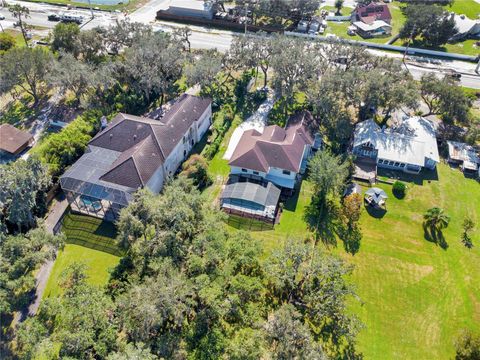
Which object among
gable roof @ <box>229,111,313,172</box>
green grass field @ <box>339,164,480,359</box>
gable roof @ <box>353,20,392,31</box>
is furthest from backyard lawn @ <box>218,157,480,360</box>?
gable roof @ <box>353,20,392,31</box>

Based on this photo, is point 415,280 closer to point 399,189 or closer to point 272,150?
point 399,189

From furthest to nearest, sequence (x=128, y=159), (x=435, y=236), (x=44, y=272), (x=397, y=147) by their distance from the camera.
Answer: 1. (x=397, y=147)
2. (x=128, y=159)
3. (x=435, y=236)
4. (x=44, y=272)

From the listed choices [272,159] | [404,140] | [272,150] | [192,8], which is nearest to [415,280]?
[272,159]

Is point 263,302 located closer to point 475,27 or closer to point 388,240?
point 388,240

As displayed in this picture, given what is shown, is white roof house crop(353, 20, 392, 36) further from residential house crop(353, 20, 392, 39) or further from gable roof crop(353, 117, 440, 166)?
gable roof crop(353, 117, 440, 166)

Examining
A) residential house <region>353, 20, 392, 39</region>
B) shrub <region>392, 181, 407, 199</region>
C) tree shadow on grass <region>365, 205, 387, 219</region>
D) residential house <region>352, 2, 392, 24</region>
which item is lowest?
tree shadow on grass <region>365, 205, 387, 219</region>

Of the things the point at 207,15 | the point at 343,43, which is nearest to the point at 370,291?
the point at 343,43
